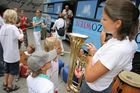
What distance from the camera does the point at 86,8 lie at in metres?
7.22

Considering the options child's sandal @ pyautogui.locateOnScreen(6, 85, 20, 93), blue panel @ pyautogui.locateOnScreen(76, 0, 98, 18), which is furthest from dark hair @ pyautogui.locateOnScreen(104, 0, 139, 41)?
blue panel @ pyautogui.locateOnScreen(76, 0, 98, 18)

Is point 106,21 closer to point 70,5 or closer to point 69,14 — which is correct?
point 69,14

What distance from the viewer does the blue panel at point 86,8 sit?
672 cm

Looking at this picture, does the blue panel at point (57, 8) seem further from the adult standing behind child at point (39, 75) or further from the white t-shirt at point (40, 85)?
the white t-shirt at point (40, 85)

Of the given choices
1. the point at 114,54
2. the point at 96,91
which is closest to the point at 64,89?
the point at 96,91

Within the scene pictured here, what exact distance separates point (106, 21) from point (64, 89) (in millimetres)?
2998

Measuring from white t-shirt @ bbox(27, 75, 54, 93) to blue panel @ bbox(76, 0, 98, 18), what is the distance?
A: 4887 millimetres

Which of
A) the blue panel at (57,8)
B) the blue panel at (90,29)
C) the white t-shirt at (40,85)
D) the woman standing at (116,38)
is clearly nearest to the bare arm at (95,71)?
the woman standing at (116,38)

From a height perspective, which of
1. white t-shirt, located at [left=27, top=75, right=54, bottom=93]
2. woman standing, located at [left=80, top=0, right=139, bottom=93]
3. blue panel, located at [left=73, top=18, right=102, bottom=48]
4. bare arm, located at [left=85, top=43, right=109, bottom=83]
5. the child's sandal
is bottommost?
the child's sandal

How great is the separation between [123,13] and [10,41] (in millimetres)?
2534

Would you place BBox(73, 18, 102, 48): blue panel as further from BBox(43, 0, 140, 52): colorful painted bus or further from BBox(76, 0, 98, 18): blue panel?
BBox(76, 0, 98, 18): blue panel

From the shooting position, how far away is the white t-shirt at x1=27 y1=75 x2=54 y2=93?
1.92 m

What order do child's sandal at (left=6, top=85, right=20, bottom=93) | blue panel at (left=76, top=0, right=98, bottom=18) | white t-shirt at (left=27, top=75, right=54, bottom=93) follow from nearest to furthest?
white t-shirt at (left=27, top=75, right=54, bottom=93) < child's sandal at (left=6, top=85, right=20, bottom=93) < blue panel at (left=76, top=0, right=98, bottom=18)

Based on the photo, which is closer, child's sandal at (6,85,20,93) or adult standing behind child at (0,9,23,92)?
adult standing behind child at (0,9,23,92)
